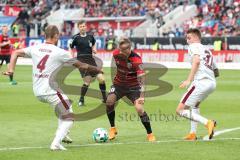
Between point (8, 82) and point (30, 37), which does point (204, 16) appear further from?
point (8, 82)

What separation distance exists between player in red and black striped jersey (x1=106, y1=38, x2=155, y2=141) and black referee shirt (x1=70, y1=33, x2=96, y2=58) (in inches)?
271

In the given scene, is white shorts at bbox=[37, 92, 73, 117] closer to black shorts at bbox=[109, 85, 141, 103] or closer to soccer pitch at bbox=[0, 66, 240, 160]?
soccer pitch at bbox=[0, 66, 240, 160]

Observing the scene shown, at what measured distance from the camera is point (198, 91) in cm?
1258

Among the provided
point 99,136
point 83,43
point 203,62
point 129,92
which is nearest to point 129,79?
point 129,92

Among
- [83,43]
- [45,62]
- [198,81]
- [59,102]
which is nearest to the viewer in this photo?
[45,62]

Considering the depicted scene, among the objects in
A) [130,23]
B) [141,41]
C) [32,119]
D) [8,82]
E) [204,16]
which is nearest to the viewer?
[32,119]

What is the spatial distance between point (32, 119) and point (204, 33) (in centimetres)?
3424

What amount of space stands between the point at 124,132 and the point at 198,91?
216 centimetres

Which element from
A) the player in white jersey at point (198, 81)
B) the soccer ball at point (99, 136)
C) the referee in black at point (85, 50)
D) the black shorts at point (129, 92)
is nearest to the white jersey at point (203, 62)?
the player in white jersey at point (198, 81)

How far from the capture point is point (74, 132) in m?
13.9

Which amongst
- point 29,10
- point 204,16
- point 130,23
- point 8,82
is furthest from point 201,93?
point 29,10

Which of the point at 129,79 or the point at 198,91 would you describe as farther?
the point at 129,79

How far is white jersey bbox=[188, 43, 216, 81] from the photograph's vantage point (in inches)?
490

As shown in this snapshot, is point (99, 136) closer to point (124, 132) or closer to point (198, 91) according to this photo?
point (124, 132)
